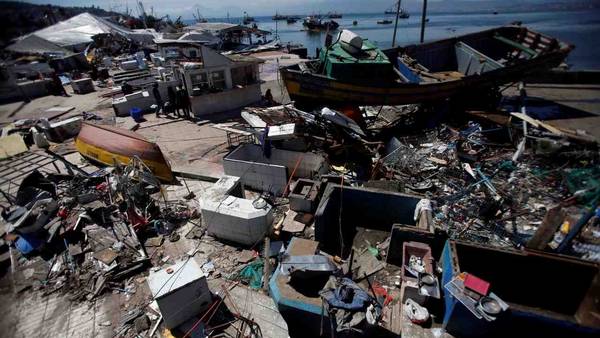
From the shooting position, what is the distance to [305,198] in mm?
7762

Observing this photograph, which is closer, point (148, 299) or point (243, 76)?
point (148, 299)

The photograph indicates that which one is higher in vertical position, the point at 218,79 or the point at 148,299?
the point at 218,79

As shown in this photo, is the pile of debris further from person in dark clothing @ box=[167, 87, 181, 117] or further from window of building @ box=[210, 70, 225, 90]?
window of building @ box=[210, 70, 225, 90]

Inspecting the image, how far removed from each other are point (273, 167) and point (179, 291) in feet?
15.6

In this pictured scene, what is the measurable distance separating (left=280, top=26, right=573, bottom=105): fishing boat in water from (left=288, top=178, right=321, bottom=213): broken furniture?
20.5 ft

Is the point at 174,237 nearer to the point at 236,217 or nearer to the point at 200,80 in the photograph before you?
the point at 236,217

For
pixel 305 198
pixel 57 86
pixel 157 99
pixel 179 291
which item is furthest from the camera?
pixel 57 86

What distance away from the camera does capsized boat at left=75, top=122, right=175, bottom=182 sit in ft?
33.1

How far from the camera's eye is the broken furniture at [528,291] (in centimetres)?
414

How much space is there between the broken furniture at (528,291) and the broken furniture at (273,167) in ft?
16.5

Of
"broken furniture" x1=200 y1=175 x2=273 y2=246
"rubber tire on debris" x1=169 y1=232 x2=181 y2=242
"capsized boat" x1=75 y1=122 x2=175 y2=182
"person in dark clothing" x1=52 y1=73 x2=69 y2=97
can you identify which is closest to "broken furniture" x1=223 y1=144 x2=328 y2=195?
"broken furniture" x1=200 y1=175 x2=273 y2=246

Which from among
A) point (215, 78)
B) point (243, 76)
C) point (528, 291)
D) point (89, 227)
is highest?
point (215, 78)

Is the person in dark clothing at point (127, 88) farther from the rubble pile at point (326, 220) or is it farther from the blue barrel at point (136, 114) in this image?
the rubble pile at point (326, 220)

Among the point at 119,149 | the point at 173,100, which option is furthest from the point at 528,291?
the point at 173,100
